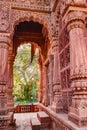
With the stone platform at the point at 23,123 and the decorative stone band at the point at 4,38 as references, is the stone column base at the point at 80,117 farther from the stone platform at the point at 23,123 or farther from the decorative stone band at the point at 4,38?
the stone platform at the point at 23,123

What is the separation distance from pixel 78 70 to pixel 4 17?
330 centimetres

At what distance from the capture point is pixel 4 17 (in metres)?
5.29

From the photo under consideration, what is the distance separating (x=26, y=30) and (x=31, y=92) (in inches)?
471

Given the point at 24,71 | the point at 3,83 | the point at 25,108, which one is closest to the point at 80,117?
the point at 3,83

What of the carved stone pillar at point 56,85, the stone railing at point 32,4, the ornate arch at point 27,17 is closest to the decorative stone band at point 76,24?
the carved stone pillar at point 56,85

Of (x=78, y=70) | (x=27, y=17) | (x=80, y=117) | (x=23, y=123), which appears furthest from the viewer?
(x=23, y=123)

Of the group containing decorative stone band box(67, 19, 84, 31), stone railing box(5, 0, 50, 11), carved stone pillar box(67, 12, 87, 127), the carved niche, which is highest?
stone railing box(5, 0, 50, 11)

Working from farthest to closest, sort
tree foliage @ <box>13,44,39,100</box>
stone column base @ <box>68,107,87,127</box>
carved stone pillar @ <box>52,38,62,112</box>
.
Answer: tree foliage @ <box>13,44,39,100</box> < carved stone pillar @ <box>52,38,62,112</box> < stone column base @ <box>68,107,87,127</box>

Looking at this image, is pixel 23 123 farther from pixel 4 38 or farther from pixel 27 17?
pixel 27 17

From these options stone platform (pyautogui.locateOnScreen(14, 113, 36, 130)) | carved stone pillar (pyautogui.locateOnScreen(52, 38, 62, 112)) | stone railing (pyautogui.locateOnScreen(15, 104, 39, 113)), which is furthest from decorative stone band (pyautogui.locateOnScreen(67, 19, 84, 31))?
stone railing (pyautogui.locateOnScreen(15, 104, 39, 113))

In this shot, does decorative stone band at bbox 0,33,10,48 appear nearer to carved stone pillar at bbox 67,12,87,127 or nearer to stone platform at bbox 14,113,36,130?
carved stone pillar at bbox 67,12,87,127

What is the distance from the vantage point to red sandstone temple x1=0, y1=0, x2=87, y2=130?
3194mm

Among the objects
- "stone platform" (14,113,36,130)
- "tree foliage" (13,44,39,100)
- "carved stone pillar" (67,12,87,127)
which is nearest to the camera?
"carved stone pillar" (67,12,87,127)

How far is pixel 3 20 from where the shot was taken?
523cm
